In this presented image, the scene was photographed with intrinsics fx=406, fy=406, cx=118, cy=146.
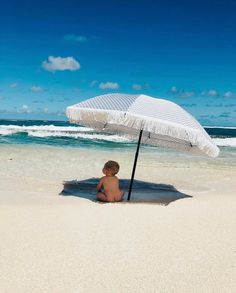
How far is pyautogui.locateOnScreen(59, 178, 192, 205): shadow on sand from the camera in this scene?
786cm

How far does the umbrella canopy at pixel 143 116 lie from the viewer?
6062 millimetres

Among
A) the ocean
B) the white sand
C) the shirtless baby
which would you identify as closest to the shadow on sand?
the shirtless baby

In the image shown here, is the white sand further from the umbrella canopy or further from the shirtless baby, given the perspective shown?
the umbrella canopy

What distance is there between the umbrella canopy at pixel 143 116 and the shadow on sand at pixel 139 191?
1594 mm

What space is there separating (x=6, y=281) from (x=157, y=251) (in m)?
1.49

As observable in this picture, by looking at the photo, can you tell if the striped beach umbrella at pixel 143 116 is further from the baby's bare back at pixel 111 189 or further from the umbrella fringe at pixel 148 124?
the baby's bare back at pixel 111 189

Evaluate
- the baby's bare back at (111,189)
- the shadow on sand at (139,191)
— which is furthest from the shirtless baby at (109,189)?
the shadow on sand at (139,191)

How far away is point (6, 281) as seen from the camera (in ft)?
10.3

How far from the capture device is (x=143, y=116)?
6051mm

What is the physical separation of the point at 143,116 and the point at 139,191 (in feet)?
10.5

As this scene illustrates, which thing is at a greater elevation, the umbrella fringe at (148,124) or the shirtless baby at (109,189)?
the umbrella fringe at (148,124)

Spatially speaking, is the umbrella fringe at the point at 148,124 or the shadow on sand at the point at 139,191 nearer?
the umbrella fringe at the point at 148,124

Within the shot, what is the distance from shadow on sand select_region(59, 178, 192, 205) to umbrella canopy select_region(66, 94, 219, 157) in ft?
5.23

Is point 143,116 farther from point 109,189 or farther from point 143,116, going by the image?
point 109,189
